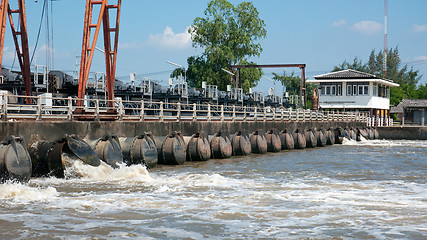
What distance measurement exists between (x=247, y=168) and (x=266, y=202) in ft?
30.1

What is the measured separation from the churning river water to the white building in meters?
46.9

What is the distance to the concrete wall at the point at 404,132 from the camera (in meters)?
58.6

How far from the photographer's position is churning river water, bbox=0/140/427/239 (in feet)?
36.5

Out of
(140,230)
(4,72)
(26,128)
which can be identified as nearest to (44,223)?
(140,230)

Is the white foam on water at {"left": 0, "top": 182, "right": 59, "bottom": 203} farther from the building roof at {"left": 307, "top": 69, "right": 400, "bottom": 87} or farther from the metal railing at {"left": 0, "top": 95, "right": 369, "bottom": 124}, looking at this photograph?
the building roof at {"left": 307, "top": 69, "right": 400, "bottom": 87}

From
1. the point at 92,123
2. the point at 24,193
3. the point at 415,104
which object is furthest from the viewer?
the point at 415,104

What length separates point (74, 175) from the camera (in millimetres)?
18125

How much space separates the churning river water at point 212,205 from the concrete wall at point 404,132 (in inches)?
1525

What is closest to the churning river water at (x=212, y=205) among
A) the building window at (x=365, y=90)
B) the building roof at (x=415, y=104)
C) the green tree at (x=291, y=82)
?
the building window at (x=365, y=90)

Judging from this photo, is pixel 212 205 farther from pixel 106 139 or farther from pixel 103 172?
pixel 106 139

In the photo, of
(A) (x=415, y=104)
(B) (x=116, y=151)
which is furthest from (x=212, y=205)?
(A) (x=415, y=104)

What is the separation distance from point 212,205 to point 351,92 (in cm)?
5729

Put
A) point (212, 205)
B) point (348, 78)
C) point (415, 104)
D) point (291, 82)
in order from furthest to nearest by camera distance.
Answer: point (291, 82)
point (415, 104)
point (348, 78)
point (212, 205)

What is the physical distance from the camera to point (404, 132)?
2339 inches
